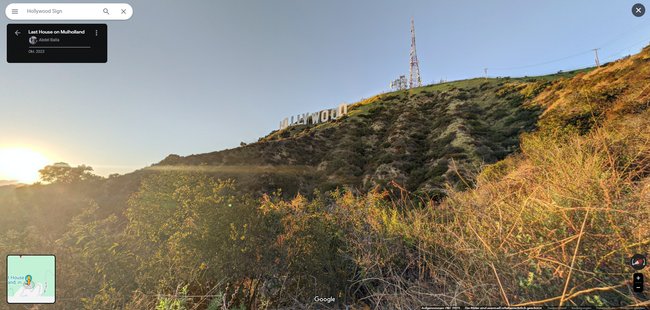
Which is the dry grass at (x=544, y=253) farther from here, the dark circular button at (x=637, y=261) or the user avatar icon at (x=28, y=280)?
the user avatar icon at (x=28, y=280)

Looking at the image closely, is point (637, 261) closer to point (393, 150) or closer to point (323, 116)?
point (393, 150)

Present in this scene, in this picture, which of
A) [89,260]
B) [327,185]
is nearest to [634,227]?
[89,260]

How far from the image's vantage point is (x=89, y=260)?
407 cm

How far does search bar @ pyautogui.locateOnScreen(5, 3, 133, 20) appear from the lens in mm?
4379

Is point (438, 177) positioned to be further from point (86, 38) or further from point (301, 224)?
point (86, 38)

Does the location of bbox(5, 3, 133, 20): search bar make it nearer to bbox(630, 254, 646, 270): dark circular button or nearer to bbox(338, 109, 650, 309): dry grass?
bbox(338, 109, 650, 309): dry grass

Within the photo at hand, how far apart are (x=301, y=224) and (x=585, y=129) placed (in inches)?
954

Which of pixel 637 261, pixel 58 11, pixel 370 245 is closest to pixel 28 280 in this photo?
pixel 58 11

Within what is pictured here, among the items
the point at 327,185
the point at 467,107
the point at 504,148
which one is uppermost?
the point at 467,107

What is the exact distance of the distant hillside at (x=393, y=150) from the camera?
94.9 ft

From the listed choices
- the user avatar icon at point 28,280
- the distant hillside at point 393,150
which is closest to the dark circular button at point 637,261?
the user avatar icon at point 28,280

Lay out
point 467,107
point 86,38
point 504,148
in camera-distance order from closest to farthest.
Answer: point 86,38 → point 504,148 → point 467,107

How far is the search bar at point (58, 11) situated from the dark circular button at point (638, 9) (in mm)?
9088

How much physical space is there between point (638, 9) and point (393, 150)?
3255cm
